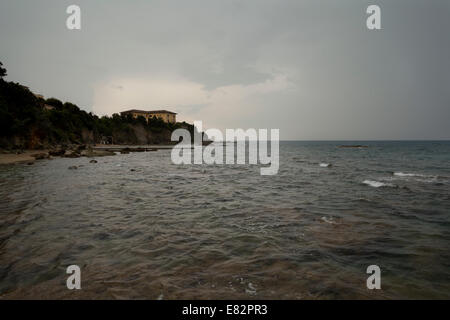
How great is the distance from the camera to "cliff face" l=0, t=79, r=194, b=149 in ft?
125

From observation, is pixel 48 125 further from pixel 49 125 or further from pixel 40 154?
pixel 40 154

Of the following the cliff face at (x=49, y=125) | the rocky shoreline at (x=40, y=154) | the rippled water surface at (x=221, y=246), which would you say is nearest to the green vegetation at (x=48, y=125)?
the cliff face at (x=49, y=125)

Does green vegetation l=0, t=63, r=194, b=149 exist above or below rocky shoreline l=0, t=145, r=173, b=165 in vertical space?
above

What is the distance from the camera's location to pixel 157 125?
429 ft

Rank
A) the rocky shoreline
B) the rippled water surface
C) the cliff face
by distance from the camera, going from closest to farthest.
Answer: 1. the rippled water surface
2. the rocky shoreline
3. the cliff face

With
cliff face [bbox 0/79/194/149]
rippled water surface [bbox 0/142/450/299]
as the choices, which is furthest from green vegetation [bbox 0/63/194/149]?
rippled water surface [bbox 0/142/450/299]

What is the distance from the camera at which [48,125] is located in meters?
47.0

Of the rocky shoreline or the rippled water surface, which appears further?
the rocky shoreline

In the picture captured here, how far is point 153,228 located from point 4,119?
1778 inches

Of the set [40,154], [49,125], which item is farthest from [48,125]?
[40,154]

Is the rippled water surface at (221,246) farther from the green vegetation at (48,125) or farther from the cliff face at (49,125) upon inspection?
the cliff face at (49,125)

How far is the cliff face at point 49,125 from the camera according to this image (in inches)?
1502

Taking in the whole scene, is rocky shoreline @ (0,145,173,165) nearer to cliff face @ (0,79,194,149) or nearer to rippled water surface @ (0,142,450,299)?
cliff face @ (0,79,194,149)

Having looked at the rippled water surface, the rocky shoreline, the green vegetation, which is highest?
the green vegetation
